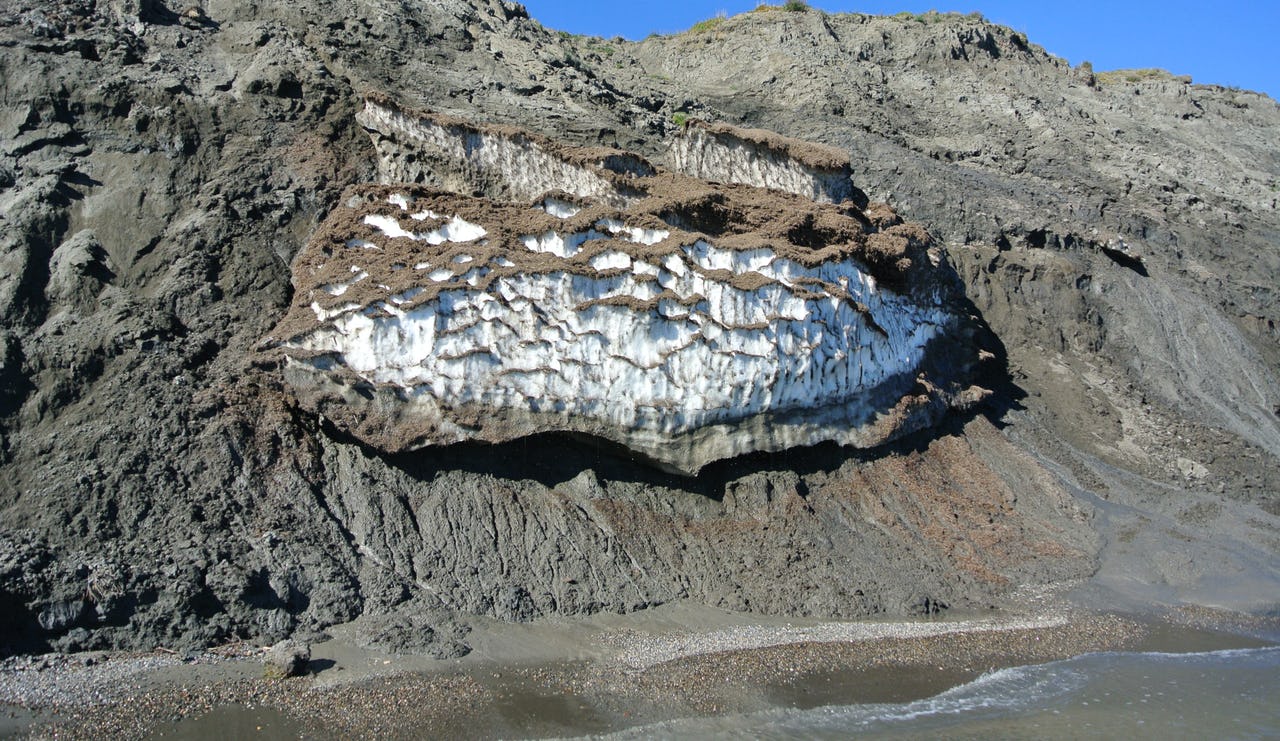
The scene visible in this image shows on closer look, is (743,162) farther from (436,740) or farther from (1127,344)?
(436,740)

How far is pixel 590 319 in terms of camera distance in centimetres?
1262

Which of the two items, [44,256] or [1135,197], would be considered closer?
[44,256]

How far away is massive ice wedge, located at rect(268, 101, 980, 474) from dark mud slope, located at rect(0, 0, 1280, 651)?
618 millimetres

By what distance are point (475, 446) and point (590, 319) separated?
2.37m

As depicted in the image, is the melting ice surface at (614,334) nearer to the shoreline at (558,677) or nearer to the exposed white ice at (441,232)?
the exposed white ice at (441,232)

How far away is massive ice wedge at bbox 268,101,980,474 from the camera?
39.3ft

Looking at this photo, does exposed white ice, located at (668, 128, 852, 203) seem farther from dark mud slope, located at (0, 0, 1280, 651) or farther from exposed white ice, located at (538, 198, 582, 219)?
exposed white ice, located at (538, 198, 582, 219)

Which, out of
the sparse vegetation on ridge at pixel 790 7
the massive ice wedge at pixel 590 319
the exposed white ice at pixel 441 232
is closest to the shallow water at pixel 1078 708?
the massive ice wedge at pixel 590 319

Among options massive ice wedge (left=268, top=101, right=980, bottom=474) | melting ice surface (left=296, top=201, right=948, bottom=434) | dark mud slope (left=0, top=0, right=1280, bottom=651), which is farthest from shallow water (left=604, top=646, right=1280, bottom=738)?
melting ice surface (left=296, top=201, right=948, bottom=434)

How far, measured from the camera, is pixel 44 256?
12680 millimetres

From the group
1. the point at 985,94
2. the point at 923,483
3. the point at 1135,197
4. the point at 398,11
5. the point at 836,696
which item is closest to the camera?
the point at 836,696

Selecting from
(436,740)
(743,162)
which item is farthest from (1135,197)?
(436,740)

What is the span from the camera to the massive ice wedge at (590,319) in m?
12.0

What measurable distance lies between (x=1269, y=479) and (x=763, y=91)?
1545 centimetres
